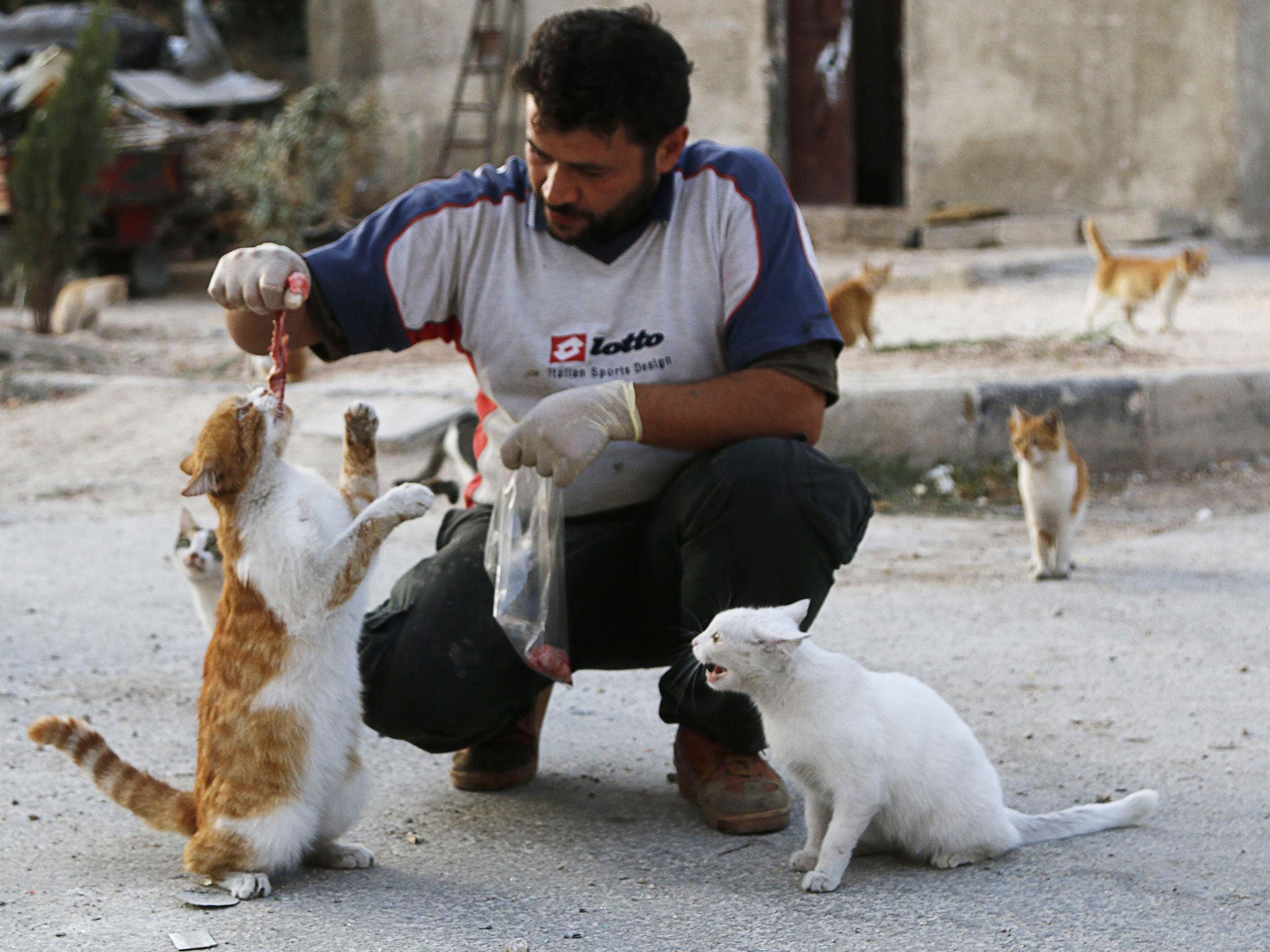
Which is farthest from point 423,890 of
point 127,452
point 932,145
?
point 932,145

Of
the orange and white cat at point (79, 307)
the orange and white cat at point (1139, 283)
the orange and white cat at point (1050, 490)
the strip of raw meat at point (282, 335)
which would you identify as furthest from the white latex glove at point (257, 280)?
the orange and white cat at point (79, 307)

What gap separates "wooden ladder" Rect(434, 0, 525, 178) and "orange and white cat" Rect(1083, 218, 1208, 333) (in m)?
6.11

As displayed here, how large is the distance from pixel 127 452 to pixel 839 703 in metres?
5.04

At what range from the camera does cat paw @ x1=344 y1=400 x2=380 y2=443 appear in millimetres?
2498

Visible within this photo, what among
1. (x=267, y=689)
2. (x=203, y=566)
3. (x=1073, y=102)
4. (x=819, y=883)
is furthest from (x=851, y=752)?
(x=1073, y=102)

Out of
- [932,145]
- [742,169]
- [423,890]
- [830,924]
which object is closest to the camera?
[830,924]

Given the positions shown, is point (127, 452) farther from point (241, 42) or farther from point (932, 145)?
point (241, 42)

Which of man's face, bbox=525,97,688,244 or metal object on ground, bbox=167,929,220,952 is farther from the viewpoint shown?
man's face, bbox=525,97,688,244

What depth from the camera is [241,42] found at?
15922 millimetres

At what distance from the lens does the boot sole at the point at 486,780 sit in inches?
108

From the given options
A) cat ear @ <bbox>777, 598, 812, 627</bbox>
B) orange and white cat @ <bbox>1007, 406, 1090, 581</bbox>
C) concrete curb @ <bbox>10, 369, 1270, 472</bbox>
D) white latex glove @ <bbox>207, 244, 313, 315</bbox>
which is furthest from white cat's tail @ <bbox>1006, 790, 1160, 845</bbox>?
concrete curb @ <bbox>10, 369, 1270, 472</bbox>

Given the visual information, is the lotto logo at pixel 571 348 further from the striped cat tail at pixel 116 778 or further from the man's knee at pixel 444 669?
the striped cat tail at pixel 116 778

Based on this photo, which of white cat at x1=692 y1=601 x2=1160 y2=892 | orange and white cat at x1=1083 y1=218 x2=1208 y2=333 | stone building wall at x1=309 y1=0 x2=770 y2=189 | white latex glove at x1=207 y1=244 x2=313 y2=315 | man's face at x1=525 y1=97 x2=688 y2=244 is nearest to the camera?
white cat at x1=692 y1=601 x2=1160 y2=892

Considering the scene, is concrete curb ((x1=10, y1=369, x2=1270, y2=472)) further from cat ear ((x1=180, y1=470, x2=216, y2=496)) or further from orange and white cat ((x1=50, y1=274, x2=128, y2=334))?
orange and white cat ((x1=50, y1=274, x2=128, y2=334))
